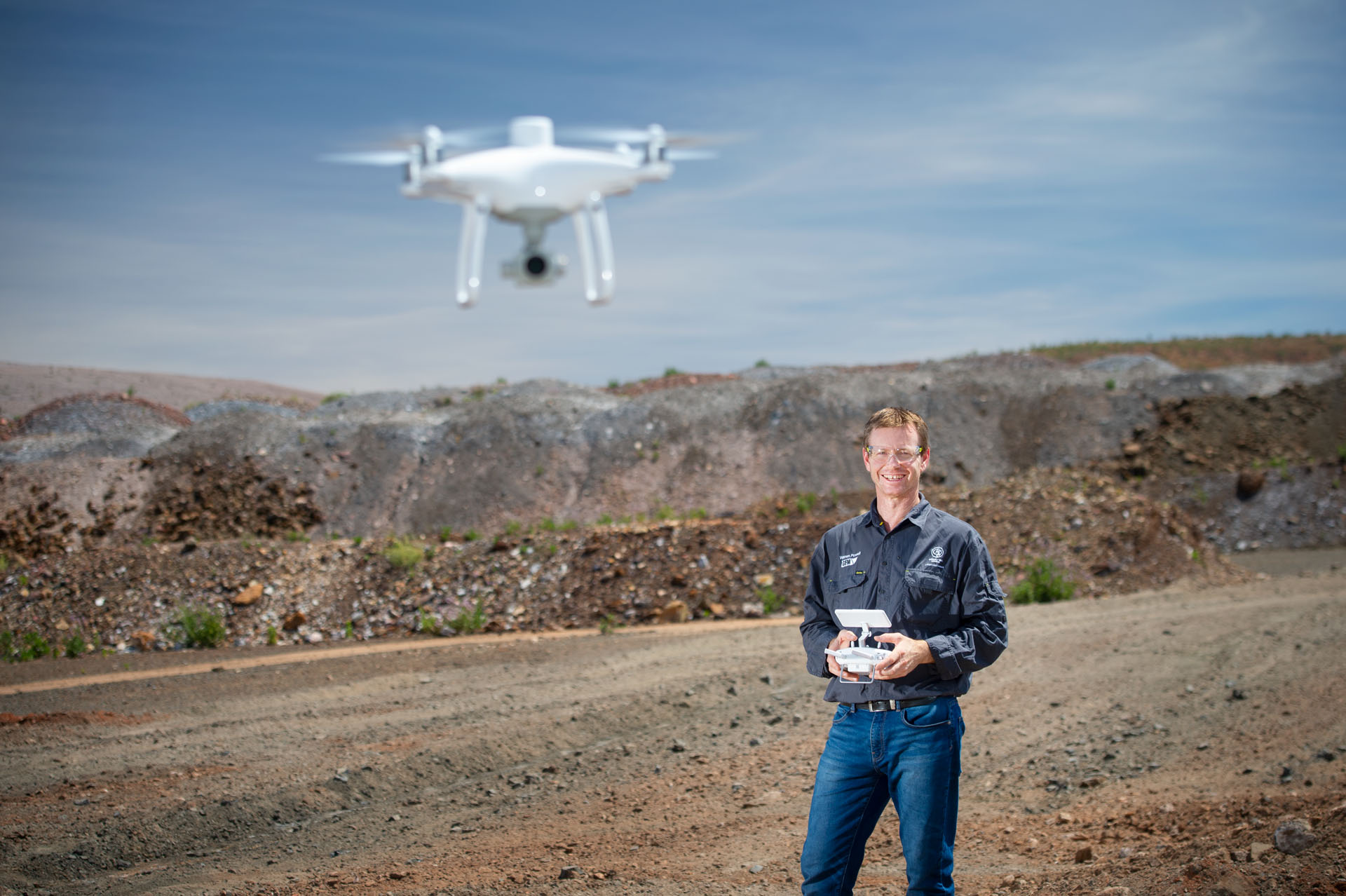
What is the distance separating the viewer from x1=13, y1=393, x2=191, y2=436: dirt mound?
109ft

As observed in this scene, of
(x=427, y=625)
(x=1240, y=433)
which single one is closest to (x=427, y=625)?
(x=427, y=625)

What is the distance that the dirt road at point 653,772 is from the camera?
5.53m

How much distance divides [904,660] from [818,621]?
458 mm

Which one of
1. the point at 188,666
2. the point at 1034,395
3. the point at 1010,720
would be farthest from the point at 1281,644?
the point at 1034,395

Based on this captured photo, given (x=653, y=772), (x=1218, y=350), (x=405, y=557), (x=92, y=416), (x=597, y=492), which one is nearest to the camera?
(x=653, y=772)

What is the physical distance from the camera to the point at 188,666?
1310 centimetres

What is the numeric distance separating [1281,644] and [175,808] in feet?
31.8

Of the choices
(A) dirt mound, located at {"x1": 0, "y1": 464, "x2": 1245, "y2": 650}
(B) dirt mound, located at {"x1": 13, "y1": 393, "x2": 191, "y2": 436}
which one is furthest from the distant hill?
(A) dirt mound, located at {"x1": 0, "y1": 464, "x2": 1245, "y2": 650}

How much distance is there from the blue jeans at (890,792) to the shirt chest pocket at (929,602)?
0.23 meters

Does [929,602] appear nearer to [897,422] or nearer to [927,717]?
[927,717]

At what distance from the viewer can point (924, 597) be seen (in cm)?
322

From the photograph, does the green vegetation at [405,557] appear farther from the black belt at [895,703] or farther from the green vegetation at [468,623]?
the black belt at [895,703]

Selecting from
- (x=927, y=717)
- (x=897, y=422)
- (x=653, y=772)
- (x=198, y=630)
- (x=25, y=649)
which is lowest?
(x=25, y=649)

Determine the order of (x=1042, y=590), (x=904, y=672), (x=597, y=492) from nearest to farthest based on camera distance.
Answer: (x=904, y=672)
(x=1042, y=590)
(x=597, y=492)
